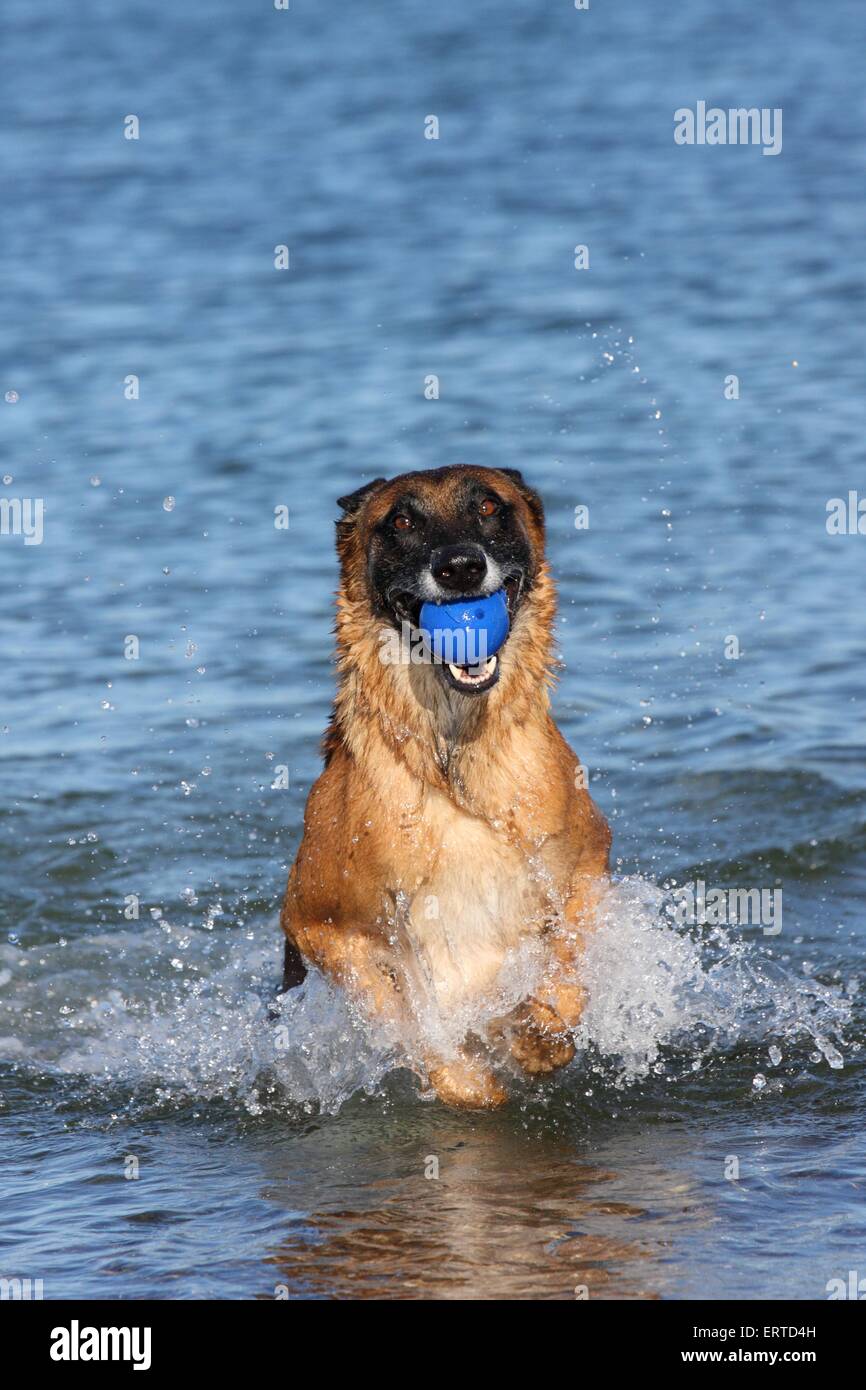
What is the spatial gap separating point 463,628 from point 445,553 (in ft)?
0.83

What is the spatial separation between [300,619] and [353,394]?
4762 mm

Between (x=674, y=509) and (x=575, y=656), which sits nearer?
(x=575, y=656)

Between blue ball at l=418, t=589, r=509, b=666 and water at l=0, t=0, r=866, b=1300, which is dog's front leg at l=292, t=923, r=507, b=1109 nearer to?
water at l=0, t=0, r=866, b=1300

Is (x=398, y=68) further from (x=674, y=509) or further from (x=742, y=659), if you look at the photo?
(x=742, y=659)

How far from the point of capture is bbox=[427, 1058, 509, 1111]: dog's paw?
6.45 metres

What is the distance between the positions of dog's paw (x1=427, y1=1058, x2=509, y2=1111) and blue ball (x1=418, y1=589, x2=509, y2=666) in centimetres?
141

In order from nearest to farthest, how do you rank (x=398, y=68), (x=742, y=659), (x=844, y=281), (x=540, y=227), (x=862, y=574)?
(x=742, y=659)
(x=862, y=574)
(x=844, y=281)
(x=540, y=227)
(x=398, y=68)

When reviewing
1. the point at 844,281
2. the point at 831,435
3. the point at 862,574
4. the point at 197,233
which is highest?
the point at 197,233

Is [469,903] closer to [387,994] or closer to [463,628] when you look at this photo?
[387,994]

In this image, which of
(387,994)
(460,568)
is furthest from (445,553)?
(387,994)

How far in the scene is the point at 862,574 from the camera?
12000 millimetres

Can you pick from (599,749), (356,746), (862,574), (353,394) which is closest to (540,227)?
(353,394)

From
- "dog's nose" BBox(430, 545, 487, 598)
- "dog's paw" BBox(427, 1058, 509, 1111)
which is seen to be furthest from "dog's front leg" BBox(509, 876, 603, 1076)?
"dog's nose" BBox(430, 545, 487, 598)

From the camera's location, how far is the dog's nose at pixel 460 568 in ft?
19.9
